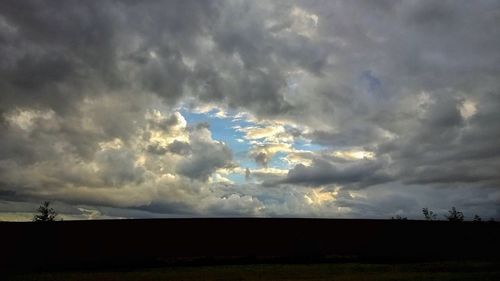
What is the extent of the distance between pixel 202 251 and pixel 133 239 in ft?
11.8

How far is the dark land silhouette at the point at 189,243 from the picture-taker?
919 inches

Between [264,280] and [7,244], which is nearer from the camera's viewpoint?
[264,280]

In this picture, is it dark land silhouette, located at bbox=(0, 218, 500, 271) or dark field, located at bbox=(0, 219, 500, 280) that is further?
dark land silhouette, located at bbox=(0, 218, 500, 271)

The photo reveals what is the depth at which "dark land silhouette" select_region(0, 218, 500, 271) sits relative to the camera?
76.6 ft

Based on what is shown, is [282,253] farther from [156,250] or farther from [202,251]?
[156,250]

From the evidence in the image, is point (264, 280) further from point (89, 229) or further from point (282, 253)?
point (89, 229)

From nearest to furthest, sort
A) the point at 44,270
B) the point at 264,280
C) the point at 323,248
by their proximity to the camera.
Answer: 1. the point at 264,280
2. the point at 44,270
3. the point at 323,248

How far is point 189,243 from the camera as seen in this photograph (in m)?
23.7

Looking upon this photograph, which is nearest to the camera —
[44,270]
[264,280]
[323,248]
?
[264,280]

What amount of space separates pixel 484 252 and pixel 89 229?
21.2 meters

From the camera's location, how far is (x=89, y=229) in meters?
23.7

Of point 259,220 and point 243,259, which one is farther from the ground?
point 259,220

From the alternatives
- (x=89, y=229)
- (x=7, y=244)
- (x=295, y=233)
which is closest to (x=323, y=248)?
(x=295, y=233)

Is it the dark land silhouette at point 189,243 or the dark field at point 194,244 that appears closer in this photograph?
the dark field at point 194,244
